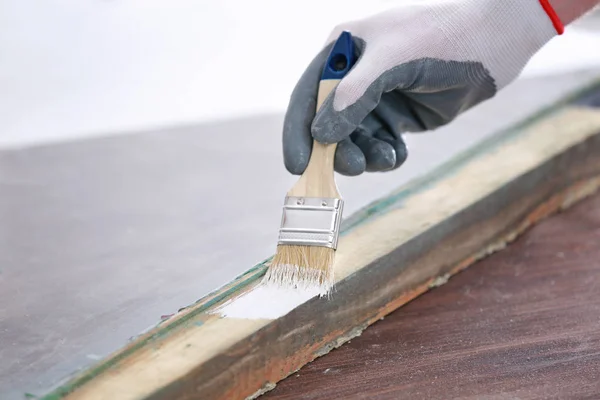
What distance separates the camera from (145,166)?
189 centimetres

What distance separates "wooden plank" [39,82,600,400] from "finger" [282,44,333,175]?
0.70 ft

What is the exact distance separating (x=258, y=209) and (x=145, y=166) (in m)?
0.42

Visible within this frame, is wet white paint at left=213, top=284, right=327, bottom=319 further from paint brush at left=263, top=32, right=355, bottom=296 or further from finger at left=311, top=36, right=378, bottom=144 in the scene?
finger at left=311, top=36, right=378, bottom=144

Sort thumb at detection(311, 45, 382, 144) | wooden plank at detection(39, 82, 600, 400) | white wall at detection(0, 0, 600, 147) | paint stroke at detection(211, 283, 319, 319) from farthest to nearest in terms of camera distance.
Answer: white wall at detection(0, 0, 600, 147) < thumb at detection(311, 45, 382, 144) < paint stroke at detection(211, 283, 319, 319) < wooden plank at detection(39, 82, 600, 400)

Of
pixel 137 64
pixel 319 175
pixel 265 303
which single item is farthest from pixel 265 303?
pixel 137 64

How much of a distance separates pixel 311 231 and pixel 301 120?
228 millimetres

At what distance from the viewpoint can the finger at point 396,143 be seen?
151 cm

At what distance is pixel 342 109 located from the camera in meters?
1.30

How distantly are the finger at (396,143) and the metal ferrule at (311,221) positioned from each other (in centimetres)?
30

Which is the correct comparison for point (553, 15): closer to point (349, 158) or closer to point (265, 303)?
point (349, 158)

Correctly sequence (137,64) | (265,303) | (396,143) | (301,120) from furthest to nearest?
(137,64)
(396,143)
(301,120)
(265,303)

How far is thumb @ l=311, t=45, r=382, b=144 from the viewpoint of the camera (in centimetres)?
129

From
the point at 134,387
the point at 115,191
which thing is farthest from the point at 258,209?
the point at 134,387

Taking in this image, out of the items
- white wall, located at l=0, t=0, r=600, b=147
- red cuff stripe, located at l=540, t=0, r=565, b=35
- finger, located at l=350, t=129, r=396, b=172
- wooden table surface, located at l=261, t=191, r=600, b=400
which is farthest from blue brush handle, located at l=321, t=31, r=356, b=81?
white wall, located at l=0, t=0, r=600, b=147
